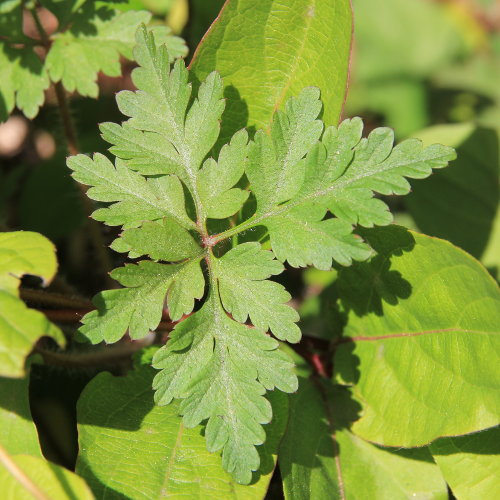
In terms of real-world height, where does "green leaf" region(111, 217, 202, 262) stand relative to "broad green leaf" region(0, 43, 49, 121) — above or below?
below

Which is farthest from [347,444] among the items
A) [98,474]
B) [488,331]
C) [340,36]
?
[340,36]

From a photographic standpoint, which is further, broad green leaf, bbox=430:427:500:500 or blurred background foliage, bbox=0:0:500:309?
blurred background foliage, bbox=0:0:500:309

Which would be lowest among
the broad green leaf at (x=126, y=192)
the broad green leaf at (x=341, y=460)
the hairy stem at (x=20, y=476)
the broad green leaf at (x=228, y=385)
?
the broad green leaf at (x=341, y=460)

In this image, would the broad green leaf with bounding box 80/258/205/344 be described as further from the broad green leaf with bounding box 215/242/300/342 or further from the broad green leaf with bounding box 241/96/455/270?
the broad green leaf with bounding box 241/96/455/270

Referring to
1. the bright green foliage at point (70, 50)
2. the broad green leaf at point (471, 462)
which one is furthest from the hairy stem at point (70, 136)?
the broad green leaf at point (471, 462)

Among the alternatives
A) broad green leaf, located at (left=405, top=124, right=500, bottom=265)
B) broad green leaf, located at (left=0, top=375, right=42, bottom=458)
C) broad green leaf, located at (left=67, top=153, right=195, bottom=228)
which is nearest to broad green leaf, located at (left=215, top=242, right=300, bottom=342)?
broad green leaf, located at (left=67, top=153, right=195, bottom=228)

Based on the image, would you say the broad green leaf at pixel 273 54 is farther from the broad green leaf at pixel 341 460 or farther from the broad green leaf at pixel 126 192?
the broad green leaf at pixel 341 460
